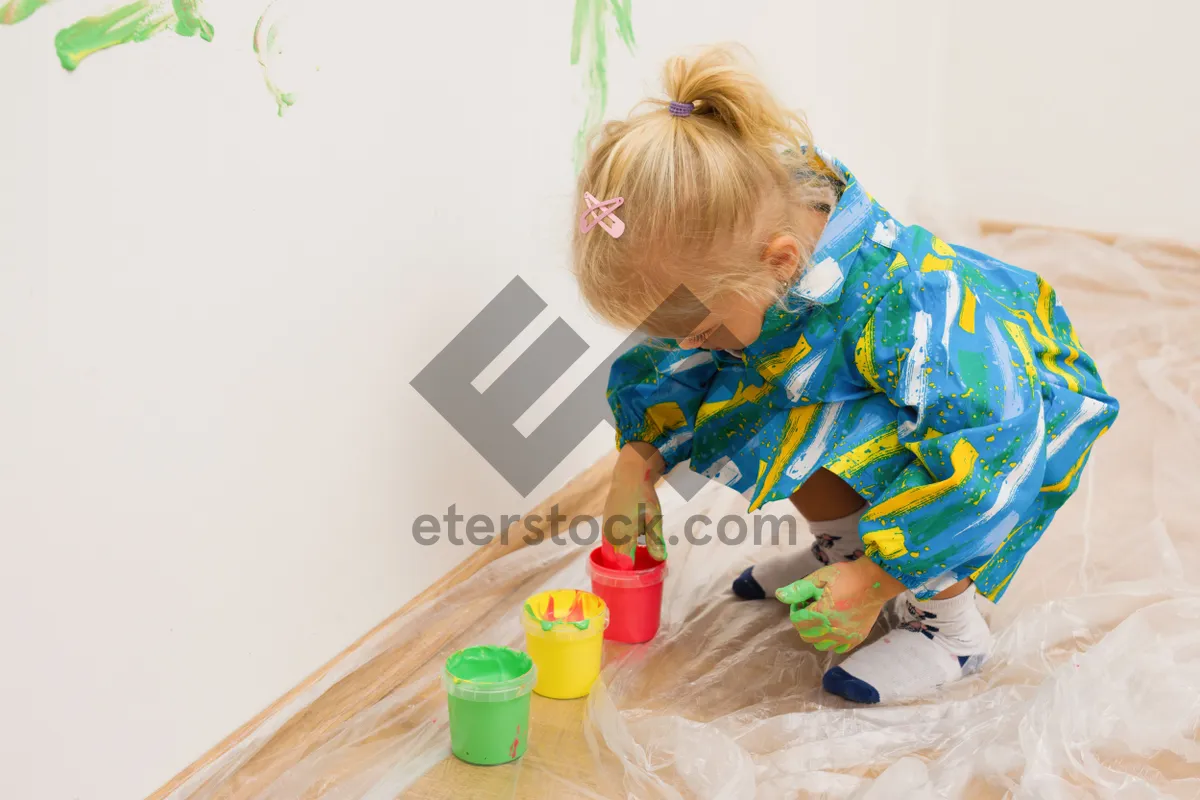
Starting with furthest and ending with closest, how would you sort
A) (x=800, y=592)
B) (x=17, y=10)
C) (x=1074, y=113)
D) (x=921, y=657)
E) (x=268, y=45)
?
(x=1074, y=113) < (x=921, y=657) < (x=800, y=592) < (x=268, y=45) < (x=17, y=10)

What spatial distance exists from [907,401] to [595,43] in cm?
51

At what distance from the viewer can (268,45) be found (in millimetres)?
775

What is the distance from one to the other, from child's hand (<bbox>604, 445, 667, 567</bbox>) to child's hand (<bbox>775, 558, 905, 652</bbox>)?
0.64 feet

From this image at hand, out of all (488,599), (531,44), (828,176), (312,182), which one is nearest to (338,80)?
(312,182)

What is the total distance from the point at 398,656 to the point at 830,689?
386 mm

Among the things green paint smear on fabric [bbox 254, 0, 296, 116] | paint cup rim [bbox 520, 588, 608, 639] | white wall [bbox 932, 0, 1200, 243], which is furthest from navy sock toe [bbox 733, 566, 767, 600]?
white wall [bbox 932, 0, 1200, 243]

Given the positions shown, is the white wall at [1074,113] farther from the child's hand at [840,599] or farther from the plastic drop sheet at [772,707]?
the child's hand at [840,599]

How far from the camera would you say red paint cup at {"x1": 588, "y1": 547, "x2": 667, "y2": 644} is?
1.04 m

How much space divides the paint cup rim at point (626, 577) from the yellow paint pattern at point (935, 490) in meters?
0.24

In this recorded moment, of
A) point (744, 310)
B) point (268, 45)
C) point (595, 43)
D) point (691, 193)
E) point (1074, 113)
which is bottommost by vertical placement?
point (1074, 113)

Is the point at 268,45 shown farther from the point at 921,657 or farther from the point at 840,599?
the point at 921,657

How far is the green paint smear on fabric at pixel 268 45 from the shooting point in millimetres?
766

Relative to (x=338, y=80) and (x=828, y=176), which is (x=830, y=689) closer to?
(x=828, y=176)

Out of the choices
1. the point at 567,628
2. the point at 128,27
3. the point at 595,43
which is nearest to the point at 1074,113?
the point at 595,43
